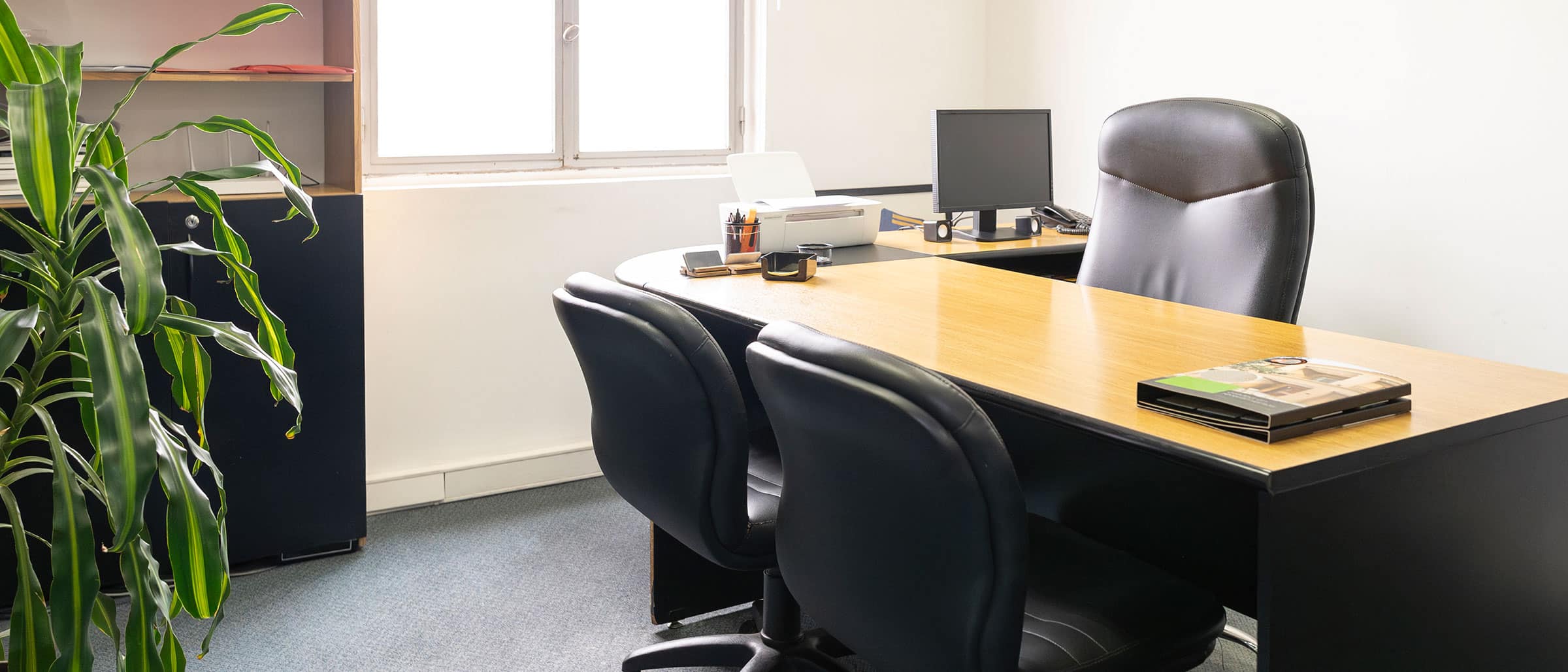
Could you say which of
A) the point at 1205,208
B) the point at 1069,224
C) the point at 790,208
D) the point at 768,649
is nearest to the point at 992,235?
the point at 1069,224

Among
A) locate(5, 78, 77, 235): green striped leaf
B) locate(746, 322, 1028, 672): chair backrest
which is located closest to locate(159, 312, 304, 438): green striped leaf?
locate(5, 78, 77, 235): green striped leaf

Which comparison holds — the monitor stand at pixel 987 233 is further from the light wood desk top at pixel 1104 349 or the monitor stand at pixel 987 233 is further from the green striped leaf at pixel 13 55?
the green striped leaf at pixel 13 55

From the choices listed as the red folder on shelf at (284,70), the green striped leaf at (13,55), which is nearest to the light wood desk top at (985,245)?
the red folder on shelf at (284,70)

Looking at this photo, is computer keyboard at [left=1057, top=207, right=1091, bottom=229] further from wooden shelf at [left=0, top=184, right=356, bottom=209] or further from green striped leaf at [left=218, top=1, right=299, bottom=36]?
green striped leaf at [left=218, top=1, right=299, bottom=36]

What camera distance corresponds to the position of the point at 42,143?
133cm

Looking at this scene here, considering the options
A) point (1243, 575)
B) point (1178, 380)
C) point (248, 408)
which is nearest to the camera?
point (1178, 380)

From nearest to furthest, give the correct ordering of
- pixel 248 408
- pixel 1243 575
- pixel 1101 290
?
pixel 1243 575
pixel 1101 290
pixel 248 408

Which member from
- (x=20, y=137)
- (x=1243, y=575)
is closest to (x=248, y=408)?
(x=20, y=137)

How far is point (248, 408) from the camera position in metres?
2.88

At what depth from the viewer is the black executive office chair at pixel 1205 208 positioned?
7.98ft

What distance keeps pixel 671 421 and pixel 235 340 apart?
0.65m

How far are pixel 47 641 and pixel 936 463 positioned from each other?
117 centimetres

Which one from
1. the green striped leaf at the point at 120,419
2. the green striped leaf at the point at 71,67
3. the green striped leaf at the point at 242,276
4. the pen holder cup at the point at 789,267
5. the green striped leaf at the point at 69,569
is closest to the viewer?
the green striped leaf at the point at 120,419

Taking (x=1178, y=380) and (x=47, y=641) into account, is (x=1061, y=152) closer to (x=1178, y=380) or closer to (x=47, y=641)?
(x=1178, y=380)
